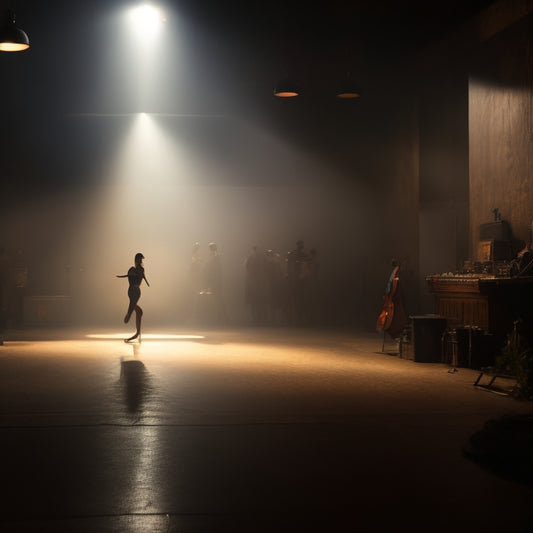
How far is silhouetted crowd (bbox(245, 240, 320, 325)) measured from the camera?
56.3 ft

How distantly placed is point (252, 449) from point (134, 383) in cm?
326

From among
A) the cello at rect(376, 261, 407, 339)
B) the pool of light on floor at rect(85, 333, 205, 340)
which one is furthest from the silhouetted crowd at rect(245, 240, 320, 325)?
the cello at rect(376, 261, 407, 339)

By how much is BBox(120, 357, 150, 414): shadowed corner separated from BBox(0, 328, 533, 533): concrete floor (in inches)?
0.9

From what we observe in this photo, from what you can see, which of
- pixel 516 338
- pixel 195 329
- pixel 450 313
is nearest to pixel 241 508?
pixel 516 338

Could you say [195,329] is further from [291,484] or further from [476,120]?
[291,484]

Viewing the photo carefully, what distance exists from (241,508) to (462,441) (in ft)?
6.96

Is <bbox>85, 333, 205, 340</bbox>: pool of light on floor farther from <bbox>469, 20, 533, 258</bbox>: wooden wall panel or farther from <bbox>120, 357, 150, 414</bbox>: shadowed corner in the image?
<bbox>469, 20, 533, 258</bbox>: wooden wall panel

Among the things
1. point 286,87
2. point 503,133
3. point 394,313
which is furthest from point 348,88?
point 394,313

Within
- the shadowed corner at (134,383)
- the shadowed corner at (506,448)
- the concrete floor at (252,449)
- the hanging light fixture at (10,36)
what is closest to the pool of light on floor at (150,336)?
the shadowed corner at (134,383)

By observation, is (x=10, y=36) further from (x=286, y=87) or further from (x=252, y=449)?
(x=252, y=449)

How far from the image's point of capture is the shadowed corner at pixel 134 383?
6.77 metres

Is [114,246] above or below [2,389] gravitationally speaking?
above

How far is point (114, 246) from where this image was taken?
69.2 ft

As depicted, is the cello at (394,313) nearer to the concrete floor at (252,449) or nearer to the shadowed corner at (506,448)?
the concrete floor at (252,449)
